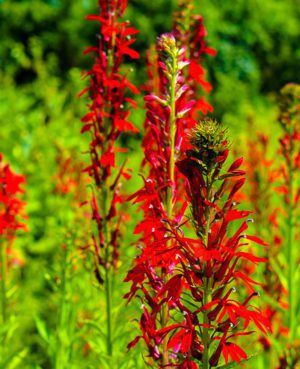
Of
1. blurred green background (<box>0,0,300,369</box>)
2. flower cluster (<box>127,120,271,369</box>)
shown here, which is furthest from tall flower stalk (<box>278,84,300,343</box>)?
blurred green background (<box>0,0,300,369</box>)

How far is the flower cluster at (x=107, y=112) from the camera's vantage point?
2.13 m

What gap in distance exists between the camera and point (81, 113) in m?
6.99

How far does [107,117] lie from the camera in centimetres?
223

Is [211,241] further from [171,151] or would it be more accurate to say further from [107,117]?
[107,117]

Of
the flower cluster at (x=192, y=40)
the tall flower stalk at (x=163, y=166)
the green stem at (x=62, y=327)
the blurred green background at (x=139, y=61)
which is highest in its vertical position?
the blurred green background at (x=139, y=61)

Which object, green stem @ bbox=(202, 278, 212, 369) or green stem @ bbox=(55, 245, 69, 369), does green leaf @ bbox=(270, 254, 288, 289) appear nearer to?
green stem @ bbox=(55, 245, 69, 369)

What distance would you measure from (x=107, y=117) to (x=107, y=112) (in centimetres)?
2

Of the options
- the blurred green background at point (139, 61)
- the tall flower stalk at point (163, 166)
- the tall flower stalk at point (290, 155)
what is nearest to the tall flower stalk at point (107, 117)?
the tall flower stalk at point (163, 166)

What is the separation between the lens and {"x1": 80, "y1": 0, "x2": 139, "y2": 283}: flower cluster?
84.0 inches

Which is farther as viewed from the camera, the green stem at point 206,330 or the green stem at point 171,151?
the green stem at point 171,151

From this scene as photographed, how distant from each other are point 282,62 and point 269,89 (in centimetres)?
55

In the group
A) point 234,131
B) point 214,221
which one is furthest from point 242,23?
point 214,221

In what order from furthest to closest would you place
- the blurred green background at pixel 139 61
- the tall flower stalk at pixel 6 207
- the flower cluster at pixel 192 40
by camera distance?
the blurred green background at pixel 139 61, the tall flower stalk at pixel 6 207, the flower cluster at pixel 192 40

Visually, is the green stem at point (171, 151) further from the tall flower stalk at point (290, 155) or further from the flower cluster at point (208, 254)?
the tall flower stalk at point (290, 155)
